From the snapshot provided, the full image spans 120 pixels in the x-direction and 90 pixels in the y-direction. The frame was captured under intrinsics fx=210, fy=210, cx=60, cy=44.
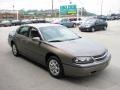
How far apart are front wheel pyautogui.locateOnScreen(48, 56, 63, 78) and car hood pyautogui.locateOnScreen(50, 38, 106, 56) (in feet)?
1.23

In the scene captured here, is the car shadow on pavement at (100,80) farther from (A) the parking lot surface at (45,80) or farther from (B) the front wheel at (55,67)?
(B) the front wheel at (55,67)

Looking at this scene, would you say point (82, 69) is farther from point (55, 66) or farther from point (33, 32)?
point (33, 32)

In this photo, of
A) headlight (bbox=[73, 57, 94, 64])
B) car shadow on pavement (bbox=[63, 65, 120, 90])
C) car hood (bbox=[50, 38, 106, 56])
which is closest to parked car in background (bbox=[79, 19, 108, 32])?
car hood (bbox=[50, 38, 106, 56])

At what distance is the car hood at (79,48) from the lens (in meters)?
5.46

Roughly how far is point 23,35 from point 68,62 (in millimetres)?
2918

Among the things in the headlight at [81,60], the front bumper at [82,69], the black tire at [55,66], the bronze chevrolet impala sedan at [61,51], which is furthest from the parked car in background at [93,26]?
the headlight at [81,60]

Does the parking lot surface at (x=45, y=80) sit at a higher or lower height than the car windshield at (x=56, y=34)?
lower

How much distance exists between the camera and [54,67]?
589 centimetres

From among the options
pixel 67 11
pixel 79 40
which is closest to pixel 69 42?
pixel 79 40

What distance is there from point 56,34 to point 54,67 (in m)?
Answer: 1.32

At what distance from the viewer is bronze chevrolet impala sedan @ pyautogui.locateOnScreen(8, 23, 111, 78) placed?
5.30m

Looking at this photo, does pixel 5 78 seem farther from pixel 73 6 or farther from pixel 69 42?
pixel 73 6

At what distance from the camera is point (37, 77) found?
5988 millimetres

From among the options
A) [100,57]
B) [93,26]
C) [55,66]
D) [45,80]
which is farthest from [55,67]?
[93,26]
